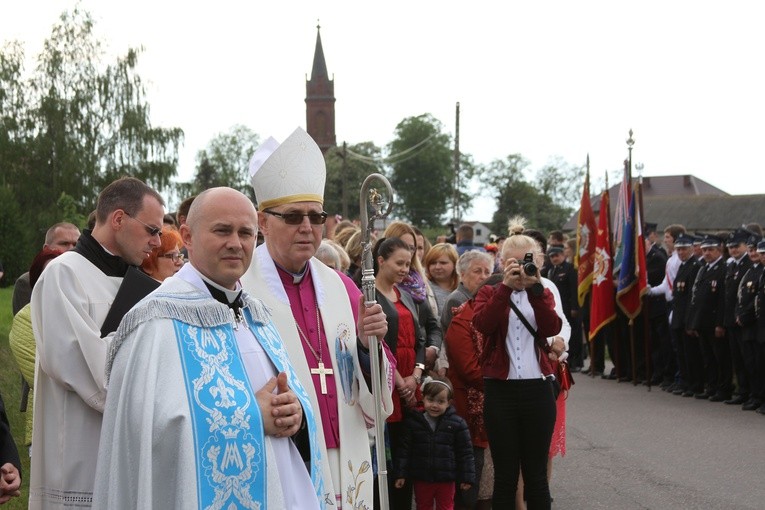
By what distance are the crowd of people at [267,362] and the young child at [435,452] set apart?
0.01 metres

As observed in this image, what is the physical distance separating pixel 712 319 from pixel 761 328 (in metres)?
1.50

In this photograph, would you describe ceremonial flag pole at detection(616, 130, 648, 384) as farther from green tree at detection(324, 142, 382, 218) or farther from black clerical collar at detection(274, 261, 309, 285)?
green tree at detection(324, 142, 382, 218)

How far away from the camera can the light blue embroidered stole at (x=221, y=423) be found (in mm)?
3531

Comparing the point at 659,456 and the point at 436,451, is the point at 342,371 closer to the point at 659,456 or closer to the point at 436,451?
the point at 436,451

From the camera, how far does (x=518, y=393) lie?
6832 millimetres

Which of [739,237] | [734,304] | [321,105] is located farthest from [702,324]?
[321,105]

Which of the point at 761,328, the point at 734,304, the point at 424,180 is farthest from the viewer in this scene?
the point at 424,180

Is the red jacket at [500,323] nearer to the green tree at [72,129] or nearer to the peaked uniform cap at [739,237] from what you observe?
the peaked uniform cap at [739,237]

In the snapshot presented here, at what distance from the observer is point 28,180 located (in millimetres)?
42312

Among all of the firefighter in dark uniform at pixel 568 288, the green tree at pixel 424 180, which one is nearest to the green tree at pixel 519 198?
the green tree at pixel 424 180

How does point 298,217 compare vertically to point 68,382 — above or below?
above

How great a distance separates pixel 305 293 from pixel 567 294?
1396 centimetres

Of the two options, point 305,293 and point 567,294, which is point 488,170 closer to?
point 567,294

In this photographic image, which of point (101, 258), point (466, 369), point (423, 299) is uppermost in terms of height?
point (101, 258)
